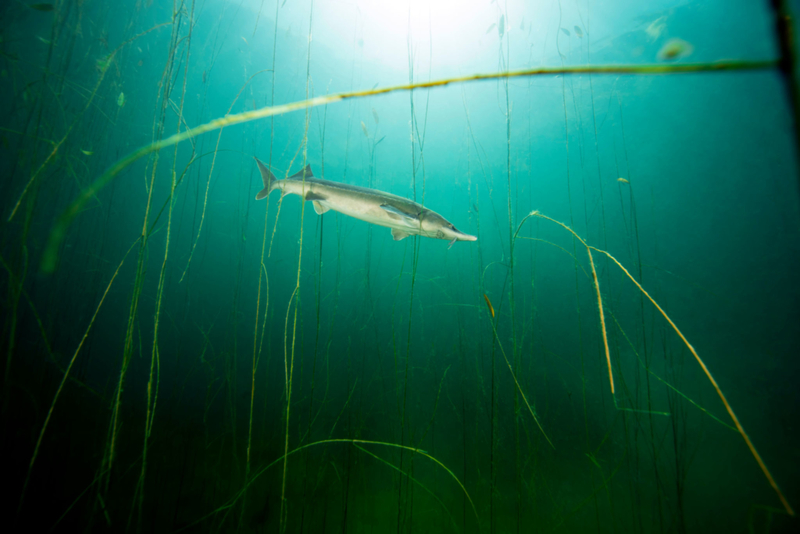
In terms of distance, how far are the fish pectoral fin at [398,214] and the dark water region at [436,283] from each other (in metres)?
0.43

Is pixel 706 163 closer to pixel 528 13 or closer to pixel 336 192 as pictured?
pixel 528 13

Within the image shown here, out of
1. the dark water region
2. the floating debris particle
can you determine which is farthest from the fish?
the floating debris particle

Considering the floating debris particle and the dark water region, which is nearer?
the floating debris particle

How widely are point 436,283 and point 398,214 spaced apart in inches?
54.8

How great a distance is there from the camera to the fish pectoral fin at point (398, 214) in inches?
73.3

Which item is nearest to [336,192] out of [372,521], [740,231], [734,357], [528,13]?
[372,521]

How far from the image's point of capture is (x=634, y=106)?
6.70 meters

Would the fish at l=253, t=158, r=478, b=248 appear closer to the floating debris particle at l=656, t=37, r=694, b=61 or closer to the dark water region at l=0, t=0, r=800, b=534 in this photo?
the dark water region at l=0, t=0, r=800, b=534

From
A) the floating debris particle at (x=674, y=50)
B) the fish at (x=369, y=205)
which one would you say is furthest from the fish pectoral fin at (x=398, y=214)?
the floating debris particle at (x=674, y=50)

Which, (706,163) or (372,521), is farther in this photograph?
(706,163)

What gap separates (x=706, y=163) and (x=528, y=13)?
4.97 metres

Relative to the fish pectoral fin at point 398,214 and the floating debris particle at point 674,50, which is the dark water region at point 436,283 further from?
the floating debris particle at point 674,50

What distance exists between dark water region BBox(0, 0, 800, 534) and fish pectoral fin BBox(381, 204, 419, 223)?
1.40 ft

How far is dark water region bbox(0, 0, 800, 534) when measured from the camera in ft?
8.37
